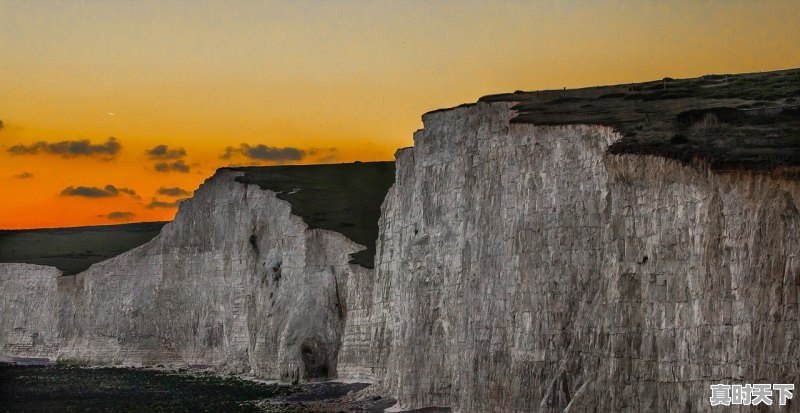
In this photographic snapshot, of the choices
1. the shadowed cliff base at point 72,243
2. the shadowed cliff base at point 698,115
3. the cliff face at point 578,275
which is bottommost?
the cliff face at point 578,275

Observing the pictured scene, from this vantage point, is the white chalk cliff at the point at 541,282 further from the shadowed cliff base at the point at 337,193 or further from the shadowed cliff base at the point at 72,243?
the shadowed cliff base at the point at 72,243

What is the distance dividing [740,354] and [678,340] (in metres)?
2.77

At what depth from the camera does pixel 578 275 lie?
43438mm

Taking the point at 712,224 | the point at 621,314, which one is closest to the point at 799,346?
the point at 712,224

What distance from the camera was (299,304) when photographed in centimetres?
7969

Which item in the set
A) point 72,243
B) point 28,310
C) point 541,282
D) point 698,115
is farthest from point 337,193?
point 72,243

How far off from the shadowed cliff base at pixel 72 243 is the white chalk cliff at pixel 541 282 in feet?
145

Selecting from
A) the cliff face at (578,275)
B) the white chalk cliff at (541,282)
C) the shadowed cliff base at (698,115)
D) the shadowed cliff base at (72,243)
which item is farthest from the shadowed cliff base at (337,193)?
the shadowed cliff base at (72,243)

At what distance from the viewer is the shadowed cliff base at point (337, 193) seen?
8306 cm

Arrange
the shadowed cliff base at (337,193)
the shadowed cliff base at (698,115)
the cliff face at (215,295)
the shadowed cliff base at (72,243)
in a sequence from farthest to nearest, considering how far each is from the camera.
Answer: the shadowed cliff base at (72,243) → the shadowed cliff base at (337,193) → the cliff face at (215,295) → the shadowed cliff base at (698,115)

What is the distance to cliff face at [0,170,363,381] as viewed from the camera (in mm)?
79000

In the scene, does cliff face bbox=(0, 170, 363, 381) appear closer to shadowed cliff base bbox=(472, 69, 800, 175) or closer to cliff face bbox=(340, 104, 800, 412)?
cliff face bbox=(340, 104, 800, 412)

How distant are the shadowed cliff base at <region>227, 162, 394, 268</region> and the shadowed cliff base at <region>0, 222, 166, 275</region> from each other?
26509 mm

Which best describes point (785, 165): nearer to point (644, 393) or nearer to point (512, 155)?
point (644, 393)
